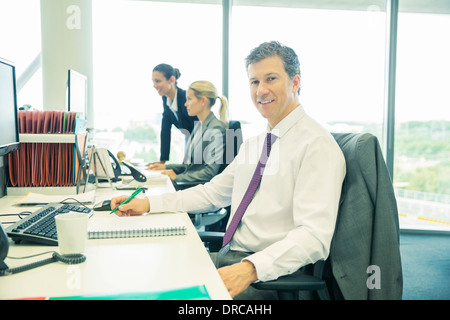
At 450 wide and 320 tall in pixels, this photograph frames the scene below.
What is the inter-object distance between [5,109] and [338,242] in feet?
4.09

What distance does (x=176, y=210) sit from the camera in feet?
4.90

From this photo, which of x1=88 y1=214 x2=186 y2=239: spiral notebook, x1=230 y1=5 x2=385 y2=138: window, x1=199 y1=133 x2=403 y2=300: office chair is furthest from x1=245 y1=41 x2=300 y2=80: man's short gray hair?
x1=230 y1=5 x2=385 y2=138: window

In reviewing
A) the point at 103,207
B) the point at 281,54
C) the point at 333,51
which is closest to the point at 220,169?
the point at 103,207

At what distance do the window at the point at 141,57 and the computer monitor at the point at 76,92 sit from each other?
0.78 metres

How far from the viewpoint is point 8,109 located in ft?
4.91

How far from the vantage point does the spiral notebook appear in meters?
1.16

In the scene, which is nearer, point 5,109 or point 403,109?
point 5,109

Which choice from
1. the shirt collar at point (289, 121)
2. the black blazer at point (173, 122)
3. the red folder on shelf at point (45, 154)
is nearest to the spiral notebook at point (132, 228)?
the shirt collar at point (289, 121)

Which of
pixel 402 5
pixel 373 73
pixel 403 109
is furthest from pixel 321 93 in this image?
pixel 402 5

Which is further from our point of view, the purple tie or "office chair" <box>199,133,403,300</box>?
the purple tie

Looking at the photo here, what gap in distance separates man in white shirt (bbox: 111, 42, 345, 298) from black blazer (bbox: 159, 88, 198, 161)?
180 centimetres

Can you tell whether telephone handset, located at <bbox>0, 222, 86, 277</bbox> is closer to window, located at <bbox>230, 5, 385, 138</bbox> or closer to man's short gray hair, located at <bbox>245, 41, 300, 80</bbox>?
man's short gray hair, located at <bbox>245, 41, 300, 80</bbox>
